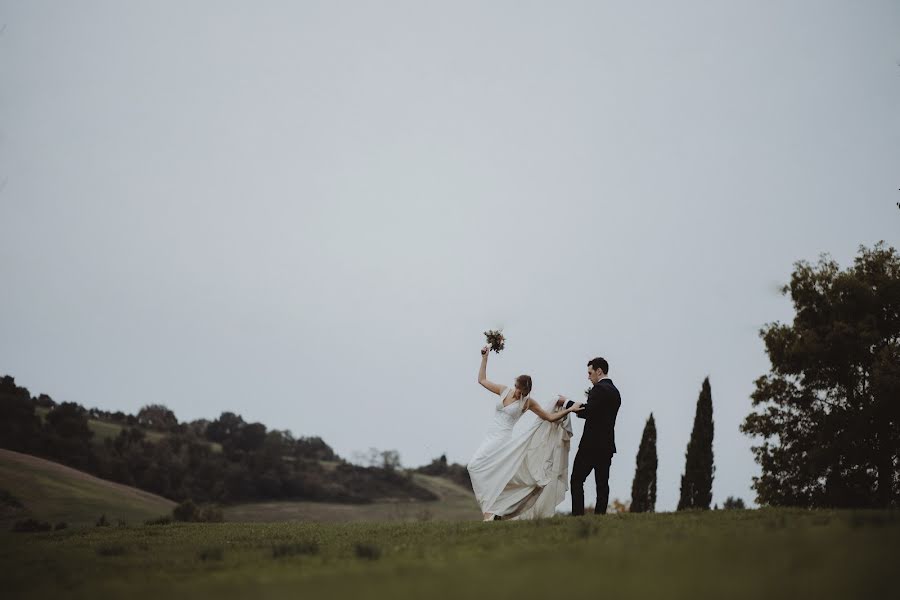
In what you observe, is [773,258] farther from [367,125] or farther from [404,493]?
[404,493]

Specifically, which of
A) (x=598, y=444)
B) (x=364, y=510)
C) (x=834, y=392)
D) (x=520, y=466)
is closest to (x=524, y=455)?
(x=520, y=466)

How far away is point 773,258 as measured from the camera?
37.6 m

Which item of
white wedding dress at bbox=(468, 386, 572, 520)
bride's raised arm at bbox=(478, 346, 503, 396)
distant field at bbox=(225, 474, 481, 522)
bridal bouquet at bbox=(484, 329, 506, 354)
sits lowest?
distant field at bbox=(225, 474, 481, 522)

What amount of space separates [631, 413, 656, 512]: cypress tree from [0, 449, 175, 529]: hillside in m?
34.2

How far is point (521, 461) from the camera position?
13.8 m

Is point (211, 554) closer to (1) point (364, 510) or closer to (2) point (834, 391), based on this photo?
(2) point (834, 391)

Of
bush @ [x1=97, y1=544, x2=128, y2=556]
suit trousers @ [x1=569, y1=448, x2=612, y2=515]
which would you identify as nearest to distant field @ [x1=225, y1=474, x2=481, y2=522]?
suit trousers @ [x1=569, y1=448, x2=612, y2=515]

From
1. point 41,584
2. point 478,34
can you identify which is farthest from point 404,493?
point 41,584

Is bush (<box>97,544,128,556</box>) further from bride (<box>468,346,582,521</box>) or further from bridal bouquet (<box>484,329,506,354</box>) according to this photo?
bridal bouquet (<box>484,329,506,354</box>)

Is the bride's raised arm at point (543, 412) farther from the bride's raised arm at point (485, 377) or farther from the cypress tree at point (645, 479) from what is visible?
the cypress tree at point (645, 479)

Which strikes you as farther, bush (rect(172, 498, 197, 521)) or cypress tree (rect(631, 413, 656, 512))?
cypress tree (rect(631, 413, 656, 512))

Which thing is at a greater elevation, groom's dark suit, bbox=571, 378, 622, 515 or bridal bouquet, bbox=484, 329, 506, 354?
bridal bouquet, bbox=484, 329, 506, 354

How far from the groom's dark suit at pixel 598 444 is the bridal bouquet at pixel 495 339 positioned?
9.21ft

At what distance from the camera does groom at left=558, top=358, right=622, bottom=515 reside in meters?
12.6
